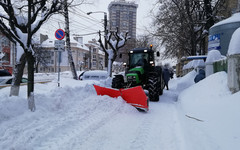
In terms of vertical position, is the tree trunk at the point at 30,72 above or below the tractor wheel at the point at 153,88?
above

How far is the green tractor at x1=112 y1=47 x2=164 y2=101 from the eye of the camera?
740 centimetres

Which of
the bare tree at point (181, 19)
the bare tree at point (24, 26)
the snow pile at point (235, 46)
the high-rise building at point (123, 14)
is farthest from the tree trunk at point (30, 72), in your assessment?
the high-rise building at point (123, 14)

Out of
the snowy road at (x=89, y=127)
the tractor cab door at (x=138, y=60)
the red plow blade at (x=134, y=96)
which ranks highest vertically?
the tractor cab door at (x=138, y=60)

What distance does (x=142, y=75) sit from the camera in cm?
811

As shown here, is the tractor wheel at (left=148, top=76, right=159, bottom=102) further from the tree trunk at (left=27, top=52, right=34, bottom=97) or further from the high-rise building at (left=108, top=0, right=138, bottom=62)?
the high-rise building at (left=108, top=0, right=138, bottom=62)

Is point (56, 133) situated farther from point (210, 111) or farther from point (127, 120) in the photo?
point (210, 111)

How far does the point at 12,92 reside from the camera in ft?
20.1

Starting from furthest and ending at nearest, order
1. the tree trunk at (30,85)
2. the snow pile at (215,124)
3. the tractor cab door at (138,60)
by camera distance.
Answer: the tractor cab door at (138,60)
the tree trunk at (30,85)
the snow pile at (215,124)

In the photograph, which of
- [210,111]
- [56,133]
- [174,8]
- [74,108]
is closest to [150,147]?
[56,133]

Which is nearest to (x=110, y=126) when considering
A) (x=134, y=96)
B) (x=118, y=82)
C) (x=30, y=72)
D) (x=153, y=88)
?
(x=134, y=96)

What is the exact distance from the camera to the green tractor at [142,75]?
24.3 ft

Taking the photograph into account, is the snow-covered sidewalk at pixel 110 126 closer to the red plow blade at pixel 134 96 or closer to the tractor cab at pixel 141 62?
the red plow blade at pixel 134 96

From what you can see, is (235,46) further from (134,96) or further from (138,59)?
(138,59)

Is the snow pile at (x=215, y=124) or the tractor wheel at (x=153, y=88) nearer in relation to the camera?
the snow pile at (x=215, y=124)
